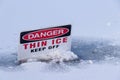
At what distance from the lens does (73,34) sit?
33.0 inches

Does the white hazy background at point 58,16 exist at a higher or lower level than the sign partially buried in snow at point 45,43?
higher

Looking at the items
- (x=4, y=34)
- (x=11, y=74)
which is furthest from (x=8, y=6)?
(x=11, y=74)

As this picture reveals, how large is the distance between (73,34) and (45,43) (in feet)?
0.27

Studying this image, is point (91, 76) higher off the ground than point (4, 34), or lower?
lower

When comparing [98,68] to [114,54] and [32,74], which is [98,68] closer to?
[114,54]

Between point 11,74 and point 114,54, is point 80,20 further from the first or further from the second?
point 11,74

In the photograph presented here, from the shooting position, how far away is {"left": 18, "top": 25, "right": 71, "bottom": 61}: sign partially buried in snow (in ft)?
2.68

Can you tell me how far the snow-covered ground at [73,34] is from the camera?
810 mm

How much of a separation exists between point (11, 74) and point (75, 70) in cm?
18

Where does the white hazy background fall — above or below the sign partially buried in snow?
above

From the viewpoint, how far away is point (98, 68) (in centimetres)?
85

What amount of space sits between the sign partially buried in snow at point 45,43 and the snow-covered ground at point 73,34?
0.01 meters

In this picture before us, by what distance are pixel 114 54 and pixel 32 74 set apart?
235mm

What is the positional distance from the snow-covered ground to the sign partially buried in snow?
0.6 inches
